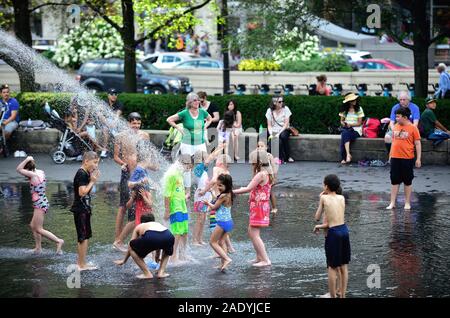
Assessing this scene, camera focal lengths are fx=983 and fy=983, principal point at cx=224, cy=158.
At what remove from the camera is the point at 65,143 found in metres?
20.4

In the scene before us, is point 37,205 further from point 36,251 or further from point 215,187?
point 215,187

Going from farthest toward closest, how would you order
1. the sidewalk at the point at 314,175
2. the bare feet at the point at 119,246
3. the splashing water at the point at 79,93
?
the splashing water at the point at 79,93 → the sidewalk at the point at 314,175 → the bare feet at the point at 119,246

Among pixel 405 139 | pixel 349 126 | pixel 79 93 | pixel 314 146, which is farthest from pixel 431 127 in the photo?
pixel 79 93

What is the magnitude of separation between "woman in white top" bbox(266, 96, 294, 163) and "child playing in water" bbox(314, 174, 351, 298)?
10015 millimetres

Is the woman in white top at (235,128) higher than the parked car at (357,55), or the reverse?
the parked car at (357,55)

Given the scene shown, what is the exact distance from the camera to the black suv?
36.4m

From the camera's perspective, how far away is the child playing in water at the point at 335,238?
9.84 metres

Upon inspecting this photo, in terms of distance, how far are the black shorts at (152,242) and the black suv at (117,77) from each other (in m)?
25.4

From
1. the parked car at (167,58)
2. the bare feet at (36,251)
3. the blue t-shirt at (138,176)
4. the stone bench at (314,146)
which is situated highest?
the parked car at (167,58)

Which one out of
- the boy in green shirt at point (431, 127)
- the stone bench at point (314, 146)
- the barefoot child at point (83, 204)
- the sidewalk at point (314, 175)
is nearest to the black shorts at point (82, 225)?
the barefoot child at point (83, 204)

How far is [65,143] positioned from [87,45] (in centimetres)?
2069

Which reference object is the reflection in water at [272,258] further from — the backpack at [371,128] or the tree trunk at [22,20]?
the tree trunk at [22,20]

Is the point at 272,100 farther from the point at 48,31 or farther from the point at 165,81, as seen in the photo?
the point at 48,31
